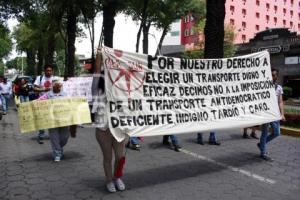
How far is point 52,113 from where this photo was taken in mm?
8484

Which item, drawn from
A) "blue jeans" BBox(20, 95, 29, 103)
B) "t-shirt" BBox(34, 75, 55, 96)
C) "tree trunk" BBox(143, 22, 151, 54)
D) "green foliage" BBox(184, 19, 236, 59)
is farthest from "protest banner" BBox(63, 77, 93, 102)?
"green foliage" BBox(184, 19, 236, 59)

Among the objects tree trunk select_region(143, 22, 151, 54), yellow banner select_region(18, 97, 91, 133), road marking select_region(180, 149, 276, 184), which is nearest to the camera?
road marking select_region(180, 149, 276, 184)

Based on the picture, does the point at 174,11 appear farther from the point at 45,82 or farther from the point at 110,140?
the point at 110,140

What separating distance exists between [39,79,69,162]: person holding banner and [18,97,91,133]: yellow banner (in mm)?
222

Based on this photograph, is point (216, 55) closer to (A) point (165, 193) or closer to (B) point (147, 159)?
(B) point (147, 159)

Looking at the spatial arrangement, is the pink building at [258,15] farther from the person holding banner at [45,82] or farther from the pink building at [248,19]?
the person holding banner at [45,82]

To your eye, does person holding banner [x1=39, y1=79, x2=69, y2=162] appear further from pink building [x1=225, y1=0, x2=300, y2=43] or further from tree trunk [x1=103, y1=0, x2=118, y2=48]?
pink building [x1=225, y1=0, x2=300, y2=43]

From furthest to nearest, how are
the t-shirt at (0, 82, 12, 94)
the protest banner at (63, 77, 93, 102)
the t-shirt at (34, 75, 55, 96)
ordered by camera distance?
the t-shirt at (0, 82, 12, 94) < the protest banner at (63, 77, 93, 102) < the t-shirt at (34, 75, 55, 96)

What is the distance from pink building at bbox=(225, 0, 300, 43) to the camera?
253ft

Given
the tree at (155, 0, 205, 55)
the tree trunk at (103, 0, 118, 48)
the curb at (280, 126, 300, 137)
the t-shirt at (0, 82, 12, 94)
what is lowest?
the curb at (280, 126, 300, 137)

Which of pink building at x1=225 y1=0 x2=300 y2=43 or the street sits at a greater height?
pink building at x1=225 y1=0 x2=300 y2=43

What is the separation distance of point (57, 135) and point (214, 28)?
17.6 ft

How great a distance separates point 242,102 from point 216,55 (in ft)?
13.8

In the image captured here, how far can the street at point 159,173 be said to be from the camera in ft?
20.7
